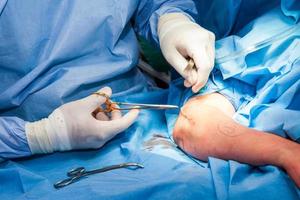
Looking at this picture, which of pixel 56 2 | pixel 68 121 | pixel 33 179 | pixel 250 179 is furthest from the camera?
→ pixel 56 2

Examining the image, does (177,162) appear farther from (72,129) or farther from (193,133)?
(72,129)

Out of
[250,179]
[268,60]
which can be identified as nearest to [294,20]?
[268,60]

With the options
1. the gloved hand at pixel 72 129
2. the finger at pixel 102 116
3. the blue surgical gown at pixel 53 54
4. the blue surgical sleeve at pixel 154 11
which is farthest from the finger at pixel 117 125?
the blue surgical sleeve at pixel 154 11

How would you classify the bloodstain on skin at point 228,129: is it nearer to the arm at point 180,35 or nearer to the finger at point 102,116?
the arm at point 180,35

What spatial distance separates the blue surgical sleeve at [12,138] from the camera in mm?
1109

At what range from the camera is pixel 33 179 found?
103 cm

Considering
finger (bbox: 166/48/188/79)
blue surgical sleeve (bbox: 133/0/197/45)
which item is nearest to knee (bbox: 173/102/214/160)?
finger (bbox: 166/48/188/79)

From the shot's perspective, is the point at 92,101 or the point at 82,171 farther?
the point at 92,101

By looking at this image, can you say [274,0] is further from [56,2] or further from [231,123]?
[56,2]

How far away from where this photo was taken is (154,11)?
1508mm

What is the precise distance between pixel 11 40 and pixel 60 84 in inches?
8.7

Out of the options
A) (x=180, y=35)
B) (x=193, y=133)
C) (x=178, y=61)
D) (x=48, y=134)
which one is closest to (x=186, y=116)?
(x=193, y=133)

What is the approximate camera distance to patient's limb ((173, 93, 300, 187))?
0.87m

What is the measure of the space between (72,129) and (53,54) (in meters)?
0.30
